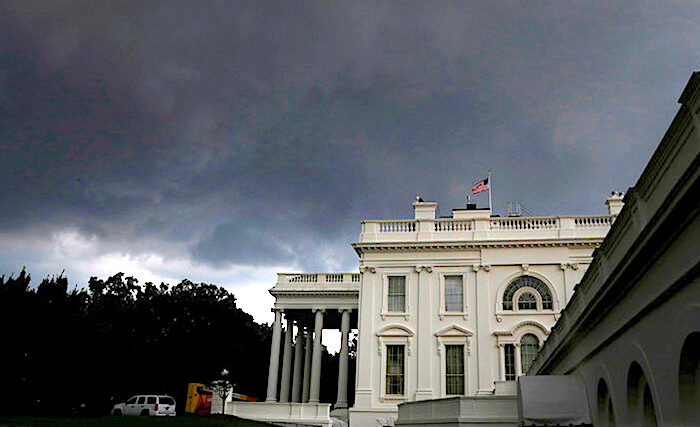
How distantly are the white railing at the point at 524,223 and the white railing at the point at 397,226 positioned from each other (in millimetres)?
4831

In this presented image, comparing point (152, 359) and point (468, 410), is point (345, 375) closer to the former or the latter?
point (468, 410)

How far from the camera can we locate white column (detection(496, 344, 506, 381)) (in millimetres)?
31625

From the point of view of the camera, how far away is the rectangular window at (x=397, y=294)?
34531 millimetres

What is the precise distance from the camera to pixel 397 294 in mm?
34812

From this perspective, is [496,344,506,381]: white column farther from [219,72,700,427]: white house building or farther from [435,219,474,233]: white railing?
[435,219,474,233]: white railing

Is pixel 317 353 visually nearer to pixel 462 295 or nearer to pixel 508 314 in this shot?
pixel 462 295

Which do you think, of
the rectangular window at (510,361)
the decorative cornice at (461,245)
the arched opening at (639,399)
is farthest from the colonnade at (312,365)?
the arched opening at (639,399)

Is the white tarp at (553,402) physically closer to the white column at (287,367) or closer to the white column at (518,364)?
the white column at (518,364)

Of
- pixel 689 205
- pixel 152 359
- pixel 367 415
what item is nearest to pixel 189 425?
pixel 367 415

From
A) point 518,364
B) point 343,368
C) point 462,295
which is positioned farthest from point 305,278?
point 518,364

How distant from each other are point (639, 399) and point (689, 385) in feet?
8.60

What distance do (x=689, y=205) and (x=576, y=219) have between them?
Answer: 2894 centimetres

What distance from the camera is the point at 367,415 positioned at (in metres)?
32.2

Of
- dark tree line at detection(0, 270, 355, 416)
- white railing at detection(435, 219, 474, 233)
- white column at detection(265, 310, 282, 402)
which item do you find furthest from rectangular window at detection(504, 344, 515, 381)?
dark tree line at detection(0, 270, 355, 416)
